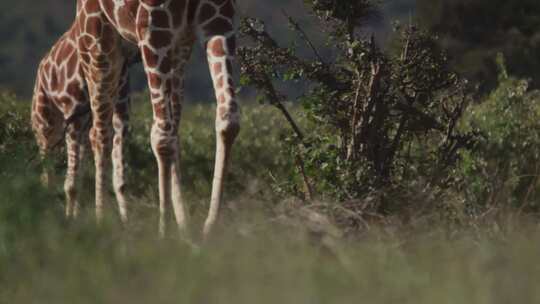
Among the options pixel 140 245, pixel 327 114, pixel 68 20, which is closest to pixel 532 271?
pixel 140 245

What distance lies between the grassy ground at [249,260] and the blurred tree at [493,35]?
1861 cm

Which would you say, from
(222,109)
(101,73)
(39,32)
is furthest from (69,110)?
(39,32)

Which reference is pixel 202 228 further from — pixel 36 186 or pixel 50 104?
pixel 50 104

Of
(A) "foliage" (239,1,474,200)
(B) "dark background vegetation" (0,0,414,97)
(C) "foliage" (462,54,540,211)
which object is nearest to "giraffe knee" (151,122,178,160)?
(A) "foliage" (239,1,474,200)

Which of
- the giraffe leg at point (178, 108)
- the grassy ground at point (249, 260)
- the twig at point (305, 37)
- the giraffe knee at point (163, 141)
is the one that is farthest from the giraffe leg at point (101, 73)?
the grassy ground at point (249, 260)

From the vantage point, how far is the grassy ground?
5.40 meters

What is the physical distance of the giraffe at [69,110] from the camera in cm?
1097

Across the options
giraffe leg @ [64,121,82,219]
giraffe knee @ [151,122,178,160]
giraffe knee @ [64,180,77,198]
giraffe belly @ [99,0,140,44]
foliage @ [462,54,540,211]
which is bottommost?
foliage @ [462,54,540,211]

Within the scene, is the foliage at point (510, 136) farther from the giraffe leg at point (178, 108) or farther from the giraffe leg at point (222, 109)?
the giraffe leg at point (222, 109)

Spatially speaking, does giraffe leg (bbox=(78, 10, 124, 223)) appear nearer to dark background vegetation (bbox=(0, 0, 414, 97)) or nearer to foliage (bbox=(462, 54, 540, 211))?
foliage (bbox=(462, 54, 540, 211))

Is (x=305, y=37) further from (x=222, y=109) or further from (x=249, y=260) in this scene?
(x=249, y=260)

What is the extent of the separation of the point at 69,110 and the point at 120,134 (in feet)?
4.29

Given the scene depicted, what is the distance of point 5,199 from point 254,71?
11.4 feet

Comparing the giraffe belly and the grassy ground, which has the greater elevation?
the giraffe belly
